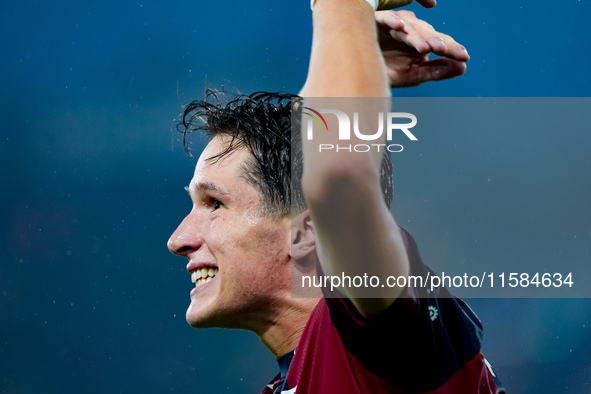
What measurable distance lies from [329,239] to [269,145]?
Result: 2.66ft

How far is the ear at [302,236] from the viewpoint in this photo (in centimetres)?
133

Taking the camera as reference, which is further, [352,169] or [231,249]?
[231,249]

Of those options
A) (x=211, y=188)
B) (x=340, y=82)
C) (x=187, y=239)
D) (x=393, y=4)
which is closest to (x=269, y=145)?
(x=211, y=188)

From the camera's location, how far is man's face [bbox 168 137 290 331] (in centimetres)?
132

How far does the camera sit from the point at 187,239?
143 cm

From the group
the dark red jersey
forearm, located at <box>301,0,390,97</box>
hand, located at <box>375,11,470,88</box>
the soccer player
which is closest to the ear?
the soccer player

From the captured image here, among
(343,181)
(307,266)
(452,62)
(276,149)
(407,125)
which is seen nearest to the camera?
(343,181)

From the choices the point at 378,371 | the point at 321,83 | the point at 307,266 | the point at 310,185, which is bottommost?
the point at 378,371

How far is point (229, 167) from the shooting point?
4.68 ft

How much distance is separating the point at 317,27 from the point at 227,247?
2.42 feet

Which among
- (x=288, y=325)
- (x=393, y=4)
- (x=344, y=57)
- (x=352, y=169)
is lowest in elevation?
(x=288, y=325)

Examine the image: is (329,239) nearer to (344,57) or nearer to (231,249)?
(344,57)

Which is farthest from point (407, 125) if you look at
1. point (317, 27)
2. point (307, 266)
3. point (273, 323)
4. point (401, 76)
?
point (273, 323)

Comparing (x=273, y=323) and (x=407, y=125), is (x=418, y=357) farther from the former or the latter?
(x=273, y=323)
